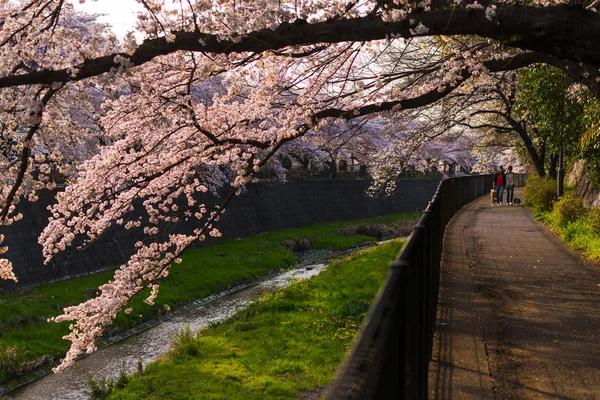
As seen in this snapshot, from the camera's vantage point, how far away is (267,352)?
41.1ft

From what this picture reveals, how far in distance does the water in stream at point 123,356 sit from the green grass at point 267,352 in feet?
4.59

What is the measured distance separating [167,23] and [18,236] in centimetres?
1607

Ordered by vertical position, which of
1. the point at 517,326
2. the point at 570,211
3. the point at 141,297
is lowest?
the point at 141,297

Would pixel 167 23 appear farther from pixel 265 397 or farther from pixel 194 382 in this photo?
pixel 194 382

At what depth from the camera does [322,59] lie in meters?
10.3

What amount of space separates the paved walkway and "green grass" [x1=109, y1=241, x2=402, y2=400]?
9.12 ft

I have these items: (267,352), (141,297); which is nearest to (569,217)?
(267,352)

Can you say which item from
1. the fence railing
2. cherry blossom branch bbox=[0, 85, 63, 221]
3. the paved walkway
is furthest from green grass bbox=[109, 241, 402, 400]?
the fence railing

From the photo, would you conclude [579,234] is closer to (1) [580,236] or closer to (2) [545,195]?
(1) [580,236]

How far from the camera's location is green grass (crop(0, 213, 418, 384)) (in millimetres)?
15453

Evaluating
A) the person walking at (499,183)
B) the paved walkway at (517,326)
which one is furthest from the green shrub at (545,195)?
the paved walkway at (517,326)

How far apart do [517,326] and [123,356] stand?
422 inches

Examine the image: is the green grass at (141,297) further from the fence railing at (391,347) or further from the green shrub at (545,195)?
the green shrub at (545,195)

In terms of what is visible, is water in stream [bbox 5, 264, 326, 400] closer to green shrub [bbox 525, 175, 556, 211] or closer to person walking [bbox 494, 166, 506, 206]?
green shrub [bbox 525, 175, 556, 211]
